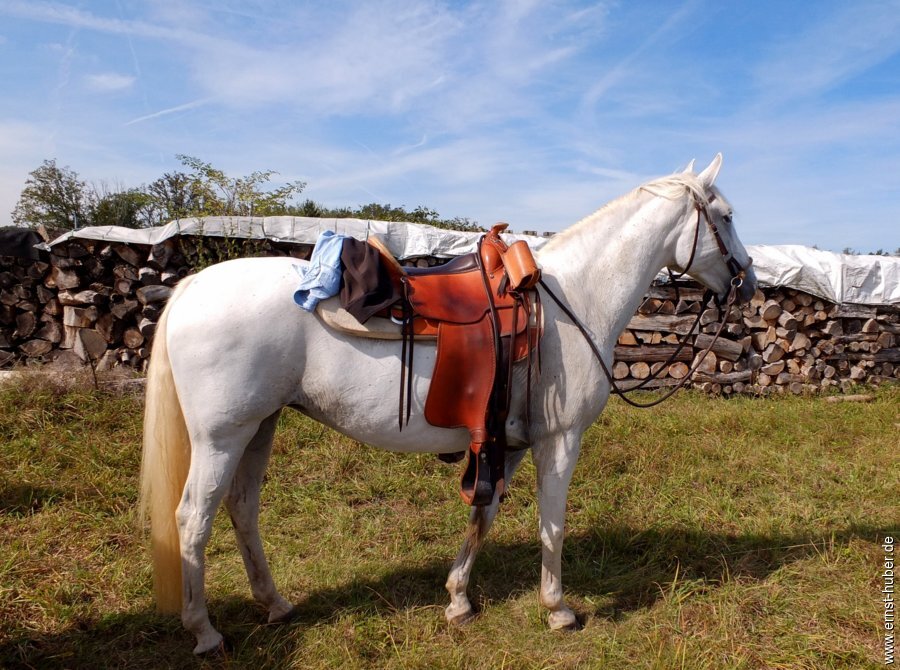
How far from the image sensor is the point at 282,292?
7.12 feet

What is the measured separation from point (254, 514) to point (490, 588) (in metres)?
1.30

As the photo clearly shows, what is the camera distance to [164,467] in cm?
232

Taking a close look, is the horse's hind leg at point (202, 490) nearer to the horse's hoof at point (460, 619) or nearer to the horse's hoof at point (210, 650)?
the horse's hoof at point (210, 650)

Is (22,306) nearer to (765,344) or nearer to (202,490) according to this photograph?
(202,490)

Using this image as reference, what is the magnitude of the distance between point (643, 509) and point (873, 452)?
2572mm

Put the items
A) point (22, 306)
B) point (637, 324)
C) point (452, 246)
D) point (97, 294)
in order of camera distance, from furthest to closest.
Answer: point (637, 324) < point (452, 246) < point (22, 306) < point (97, 294)

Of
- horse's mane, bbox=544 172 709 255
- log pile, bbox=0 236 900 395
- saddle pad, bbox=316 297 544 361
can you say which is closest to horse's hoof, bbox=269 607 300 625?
saddle pad, bbox=316 297 544 361

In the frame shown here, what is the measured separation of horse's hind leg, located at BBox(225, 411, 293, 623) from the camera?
Result: 2512 mm

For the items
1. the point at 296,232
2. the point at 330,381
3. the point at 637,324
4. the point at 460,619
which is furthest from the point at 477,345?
the point at 637,324

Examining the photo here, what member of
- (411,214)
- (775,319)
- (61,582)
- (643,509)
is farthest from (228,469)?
(411,214)

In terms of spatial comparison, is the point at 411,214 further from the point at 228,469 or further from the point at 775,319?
the point at 228,469

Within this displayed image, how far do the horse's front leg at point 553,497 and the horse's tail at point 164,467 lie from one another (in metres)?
1.58

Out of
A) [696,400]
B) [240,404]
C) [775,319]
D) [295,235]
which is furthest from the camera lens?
[775,319]

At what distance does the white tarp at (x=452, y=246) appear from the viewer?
5.58 metres
